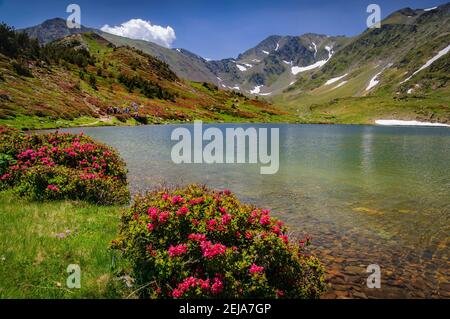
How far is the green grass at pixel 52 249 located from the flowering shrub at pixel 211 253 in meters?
0.99

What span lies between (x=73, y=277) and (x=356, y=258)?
9.81 meters

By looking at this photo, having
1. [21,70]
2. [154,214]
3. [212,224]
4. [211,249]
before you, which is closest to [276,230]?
[212,224]

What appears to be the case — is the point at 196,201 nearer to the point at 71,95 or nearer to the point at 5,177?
the point at 5,177

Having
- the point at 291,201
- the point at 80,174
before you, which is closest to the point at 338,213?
the point at 291,201

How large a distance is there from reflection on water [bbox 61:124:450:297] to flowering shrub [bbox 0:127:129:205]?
467 centimetres

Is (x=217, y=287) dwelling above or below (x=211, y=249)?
below

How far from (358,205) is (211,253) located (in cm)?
1515

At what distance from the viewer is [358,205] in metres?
20.7

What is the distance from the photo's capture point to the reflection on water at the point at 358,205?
1163cm

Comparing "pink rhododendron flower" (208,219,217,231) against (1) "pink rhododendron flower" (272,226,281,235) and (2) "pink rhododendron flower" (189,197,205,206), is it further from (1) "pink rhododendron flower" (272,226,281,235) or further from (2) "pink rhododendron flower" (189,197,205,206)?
(1) "pink rhododendron flower" (272,226,281,235)

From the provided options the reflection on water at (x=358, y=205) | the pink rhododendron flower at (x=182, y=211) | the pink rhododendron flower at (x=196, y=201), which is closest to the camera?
the pink rhododendron flower at (x=182, y=211)

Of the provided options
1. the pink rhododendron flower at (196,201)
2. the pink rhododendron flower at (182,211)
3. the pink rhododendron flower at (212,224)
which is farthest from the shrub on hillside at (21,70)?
the pink rhododendron flower at (212,224)

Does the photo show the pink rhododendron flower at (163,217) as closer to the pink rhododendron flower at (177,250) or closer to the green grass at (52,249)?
the pink rhododendron flower at (177,250)

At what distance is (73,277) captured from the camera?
28.7 feet
